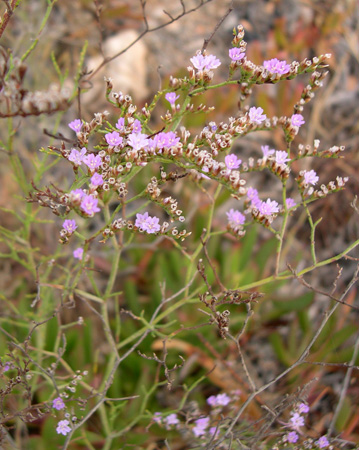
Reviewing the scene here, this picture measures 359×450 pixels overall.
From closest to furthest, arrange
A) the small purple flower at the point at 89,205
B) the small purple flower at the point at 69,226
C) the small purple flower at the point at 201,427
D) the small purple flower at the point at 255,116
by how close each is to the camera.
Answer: the small purple flower at the point at 89,205
the small purple flower at the point at 69,226
the small purple flower at the point at 255,116
the small purple flower at the point at 201,427

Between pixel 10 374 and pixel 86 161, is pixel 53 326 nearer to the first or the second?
pixel 10 374

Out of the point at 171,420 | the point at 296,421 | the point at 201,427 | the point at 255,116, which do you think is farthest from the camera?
the point at 171,420

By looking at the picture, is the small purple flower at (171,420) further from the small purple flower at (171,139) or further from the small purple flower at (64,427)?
the small purple flower at (171,139)

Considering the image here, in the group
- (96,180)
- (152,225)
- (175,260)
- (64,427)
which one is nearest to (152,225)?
(152,225)

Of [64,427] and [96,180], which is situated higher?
[96,180]

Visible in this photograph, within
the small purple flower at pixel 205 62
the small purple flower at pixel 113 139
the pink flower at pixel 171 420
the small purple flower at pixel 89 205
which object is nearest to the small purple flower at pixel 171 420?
the pink flower at pixel 171 420

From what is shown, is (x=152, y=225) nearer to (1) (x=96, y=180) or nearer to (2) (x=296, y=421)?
(1) (x=96, y=180)
